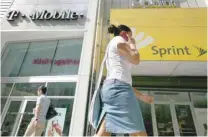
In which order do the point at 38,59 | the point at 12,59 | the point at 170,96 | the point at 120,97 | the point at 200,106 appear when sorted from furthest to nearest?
1. the point at 12,59
2. the point at 38,59
3. the point at 170,96
4. the point at 200,106
5. the point at 120,97

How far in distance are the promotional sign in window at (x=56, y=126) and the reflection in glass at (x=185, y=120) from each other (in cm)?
360

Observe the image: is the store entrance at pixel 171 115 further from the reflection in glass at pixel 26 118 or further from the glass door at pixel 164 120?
the reflection in glass at pixel 26 118

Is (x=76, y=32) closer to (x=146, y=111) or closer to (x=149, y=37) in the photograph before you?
(x=149, y=37)

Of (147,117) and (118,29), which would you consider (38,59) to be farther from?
(118,29)

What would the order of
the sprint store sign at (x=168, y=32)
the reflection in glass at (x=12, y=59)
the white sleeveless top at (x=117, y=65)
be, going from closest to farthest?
the white sleeveless top at (x=117, y=65)
the sprint store sign at (x=168, y=32)
the reflection in glass at (x=12, y=59)

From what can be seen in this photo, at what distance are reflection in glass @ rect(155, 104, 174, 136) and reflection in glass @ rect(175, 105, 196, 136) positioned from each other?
0.29m

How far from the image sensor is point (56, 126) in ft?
18.3

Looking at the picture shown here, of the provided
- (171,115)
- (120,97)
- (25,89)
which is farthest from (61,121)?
(120,97)

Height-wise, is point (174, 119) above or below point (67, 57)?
below

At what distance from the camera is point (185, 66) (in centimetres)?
609

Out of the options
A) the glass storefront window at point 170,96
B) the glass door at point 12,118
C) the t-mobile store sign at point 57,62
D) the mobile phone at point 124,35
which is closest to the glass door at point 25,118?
the glass door at point 12,118

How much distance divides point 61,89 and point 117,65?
4.39 m

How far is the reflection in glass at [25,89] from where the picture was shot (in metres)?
6.46

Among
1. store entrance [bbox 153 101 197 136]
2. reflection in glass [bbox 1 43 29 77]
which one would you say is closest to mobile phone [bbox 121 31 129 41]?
store entrance [bbox 153 101 197 136]
